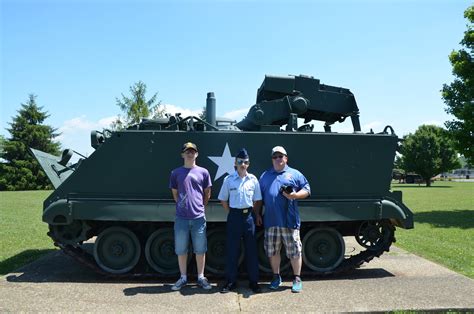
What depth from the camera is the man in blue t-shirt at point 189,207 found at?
6.55m

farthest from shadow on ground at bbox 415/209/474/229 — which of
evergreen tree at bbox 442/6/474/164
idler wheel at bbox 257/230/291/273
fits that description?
idler wheel at bbox 257/230/291/273

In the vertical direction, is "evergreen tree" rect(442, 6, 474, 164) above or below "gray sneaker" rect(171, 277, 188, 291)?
above

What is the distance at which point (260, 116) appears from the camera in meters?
7.91

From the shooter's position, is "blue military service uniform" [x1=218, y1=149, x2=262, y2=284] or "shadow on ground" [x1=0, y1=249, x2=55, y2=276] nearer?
"blue military service uniform" [x1=218, y1=149, x2=262, y2=284]

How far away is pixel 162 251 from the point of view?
24.6 ft

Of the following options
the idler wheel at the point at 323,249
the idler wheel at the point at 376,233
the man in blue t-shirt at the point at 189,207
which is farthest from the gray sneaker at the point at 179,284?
the idler wheel at the point at 376,233

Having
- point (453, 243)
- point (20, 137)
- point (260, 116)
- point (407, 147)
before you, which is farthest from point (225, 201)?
point (407, 147)

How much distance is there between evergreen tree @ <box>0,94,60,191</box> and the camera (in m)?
44.8

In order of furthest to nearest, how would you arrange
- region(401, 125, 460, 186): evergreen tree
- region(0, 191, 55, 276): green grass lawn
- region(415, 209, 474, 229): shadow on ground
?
1. region(401, 125, 460, 186): evergreen tree
2. region(415, 209, 474, 229): shadow on ground
3. region(0, 191, 55, 276): green grass lawn

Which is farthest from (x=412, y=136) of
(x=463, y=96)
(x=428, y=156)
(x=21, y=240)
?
(x=21, y=240)

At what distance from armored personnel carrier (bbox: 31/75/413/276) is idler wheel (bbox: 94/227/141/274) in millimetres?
15

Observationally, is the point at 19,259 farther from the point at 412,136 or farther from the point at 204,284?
the point at 412,136

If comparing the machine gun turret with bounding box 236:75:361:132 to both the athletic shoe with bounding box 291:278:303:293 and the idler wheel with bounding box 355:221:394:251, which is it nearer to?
the idler wheel with bounding box 355:221:394:251

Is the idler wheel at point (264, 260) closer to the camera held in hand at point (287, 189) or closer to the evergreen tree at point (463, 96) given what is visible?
the camera held in hand at point (287, 189)
